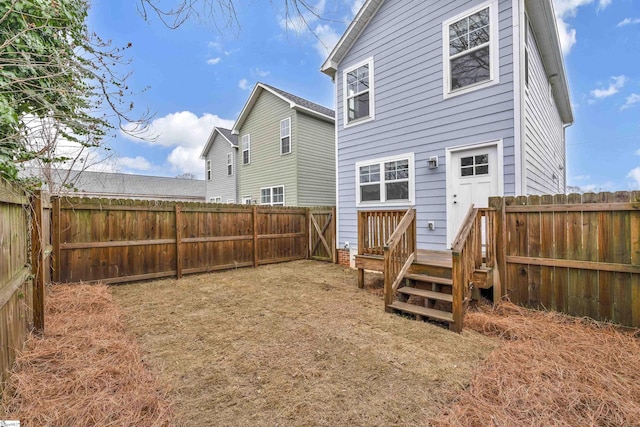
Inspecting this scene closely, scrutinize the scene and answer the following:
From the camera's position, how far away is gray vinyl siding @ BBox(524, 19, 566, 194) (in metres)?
5.38

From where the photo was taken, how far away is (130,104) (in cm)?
294

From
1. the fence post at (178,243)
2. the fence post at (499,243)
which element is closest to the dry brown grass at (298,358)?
the fence post at (499,243)

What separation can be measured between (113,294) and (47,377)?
126 inches

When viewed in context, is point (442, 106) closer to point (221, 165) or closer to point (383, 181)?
point (383, 181)

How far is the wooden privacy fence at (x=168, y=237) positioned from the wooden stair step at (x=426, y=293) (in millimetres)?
4066

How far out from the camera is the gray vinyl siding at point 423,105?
16.7 ft

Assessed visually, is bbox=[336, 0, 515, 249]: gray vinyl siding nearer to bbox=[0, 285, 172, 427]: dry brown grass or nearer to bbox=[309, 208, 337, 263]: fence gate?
bbox=[309, 208, 337, 263]: fence gate

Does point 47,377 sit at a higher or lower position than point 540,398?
higher

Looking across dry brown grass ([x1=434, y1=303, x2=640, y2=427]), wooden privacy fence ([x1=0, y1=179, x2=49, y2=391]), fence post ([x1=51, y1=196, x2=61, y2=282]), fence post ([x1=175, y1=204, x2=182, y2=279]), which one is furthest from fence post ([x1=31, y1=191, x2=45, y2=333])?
dry brown grass ([x1=434, y1=303, x2=640, y2=427])

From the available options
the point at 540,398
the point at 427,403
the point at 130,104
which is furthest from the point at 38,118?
the point at 540,398

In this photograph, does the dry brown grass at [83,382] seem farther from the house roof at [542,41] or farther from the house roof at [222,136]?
the house roof at [222,136]

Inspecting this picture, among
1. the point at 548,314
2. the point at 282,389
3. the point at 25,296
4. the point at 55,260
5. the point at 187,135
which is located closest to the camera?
the point at 282,389

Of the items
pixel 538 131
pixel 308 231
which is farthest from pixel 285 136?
pixel 538 131

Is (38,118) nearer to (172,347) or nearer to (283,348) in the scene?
(172,347)
